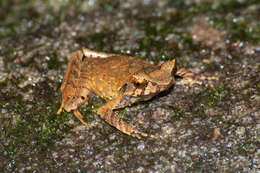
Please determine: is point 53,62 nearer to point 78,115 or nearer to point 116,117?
point 78,115

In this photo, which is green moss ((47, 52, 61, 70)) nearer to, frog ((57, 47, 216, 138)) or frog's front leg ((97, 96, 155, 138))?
frog ((57, 47, 216, 138))

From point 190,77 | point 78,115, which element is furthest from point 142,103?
point 78,115

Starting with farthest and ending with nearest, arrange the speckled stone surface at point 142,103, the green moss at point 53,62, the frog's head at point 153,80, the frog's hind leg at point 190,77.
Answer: the green moss at point 53,62, the frog's hind leg at point 190,77, the frog's head at point 153,80, the speckled stone surface at point 142,103

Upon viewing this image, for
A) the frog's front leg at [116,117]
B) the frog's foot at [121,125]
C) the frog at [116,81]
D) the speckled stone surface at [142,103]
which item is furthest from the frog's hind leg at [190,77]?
the frog's foot at [121,125]

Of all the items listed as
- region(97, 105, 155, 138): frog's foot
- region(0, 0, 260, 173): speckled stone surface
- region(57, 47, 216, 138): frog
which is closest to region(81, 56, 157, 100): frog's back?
region(57, 47, 216, 138): frog

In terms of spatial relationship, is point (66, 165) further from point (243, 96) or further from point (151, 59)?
point (243, 96)

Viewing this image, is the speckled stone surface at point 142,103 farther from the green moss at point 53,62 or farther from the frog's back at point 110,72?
the frog's back at point 110,72
